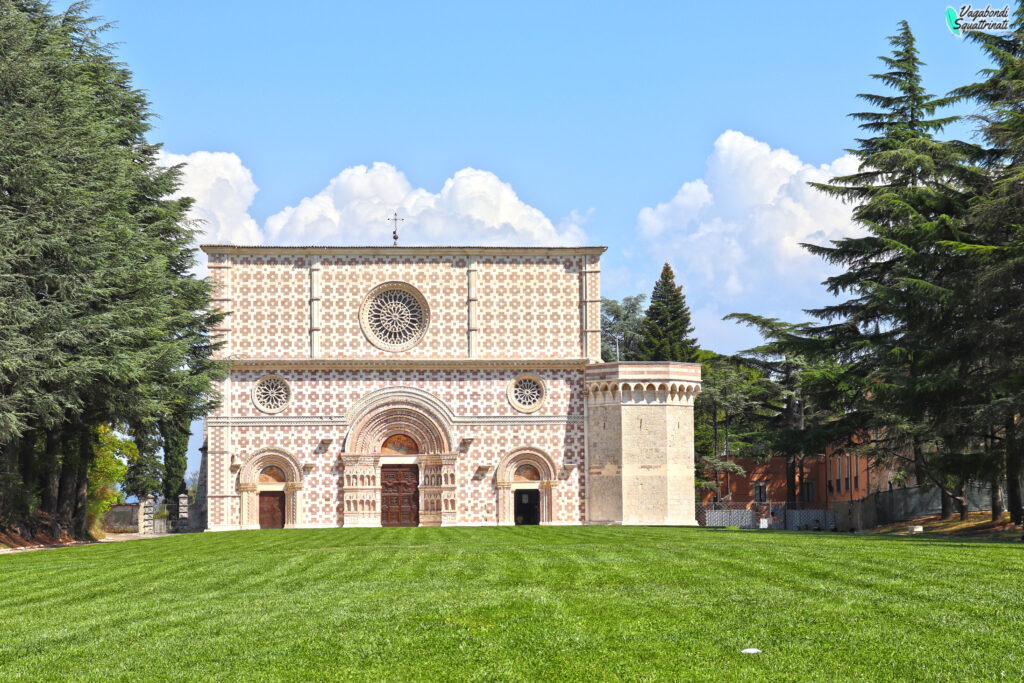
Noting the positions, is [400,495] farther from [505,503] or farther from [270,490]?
[270,490]

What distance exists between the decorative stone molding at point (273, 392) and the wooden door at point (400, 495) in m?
4.72

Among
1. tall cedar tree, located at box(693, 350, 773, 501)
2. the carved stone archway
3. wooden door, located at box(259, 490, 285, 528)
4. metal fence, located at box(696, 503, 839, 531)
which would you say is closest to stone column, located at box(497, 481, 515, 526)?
the carved stone archway

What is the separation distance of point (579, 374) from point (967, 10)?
2062cm

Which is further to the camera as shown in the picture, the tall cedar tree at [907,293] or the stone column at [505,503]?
the stone column at [505,503]

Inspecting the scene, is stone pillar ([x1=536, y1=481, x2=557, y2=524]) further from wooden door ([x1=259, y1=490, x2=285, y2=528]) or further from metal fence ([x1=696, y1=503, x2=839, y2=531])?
wooden door ([x1=259, y1=490, x2=285, y2=528])

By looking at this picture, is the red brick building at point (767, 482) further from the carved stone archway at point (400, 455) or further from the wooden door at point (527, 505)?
the carved stone archway at point (400, 455)

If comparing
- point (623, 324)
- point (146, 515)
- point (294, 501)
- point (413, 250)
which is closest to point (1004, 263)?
point (413, 250)

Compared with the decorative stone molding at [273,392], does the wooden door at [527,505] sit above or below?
below

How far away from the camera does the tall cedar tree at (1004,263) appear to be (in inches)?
950

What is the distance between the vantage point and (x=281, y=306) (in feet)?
144

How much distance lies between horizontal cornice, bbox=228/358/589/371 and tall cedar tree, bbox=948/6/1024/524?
18607mm

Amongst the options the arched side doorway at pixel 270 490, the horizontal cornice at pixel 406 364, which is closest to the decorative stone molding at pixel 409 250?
the horizontal cornice at pixel 406 364

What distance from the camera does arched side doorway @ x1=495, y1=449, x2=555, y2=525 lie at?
4353cm

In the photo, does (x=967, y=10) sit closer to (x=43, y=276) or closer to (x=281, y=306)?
(x=43, y=276)
